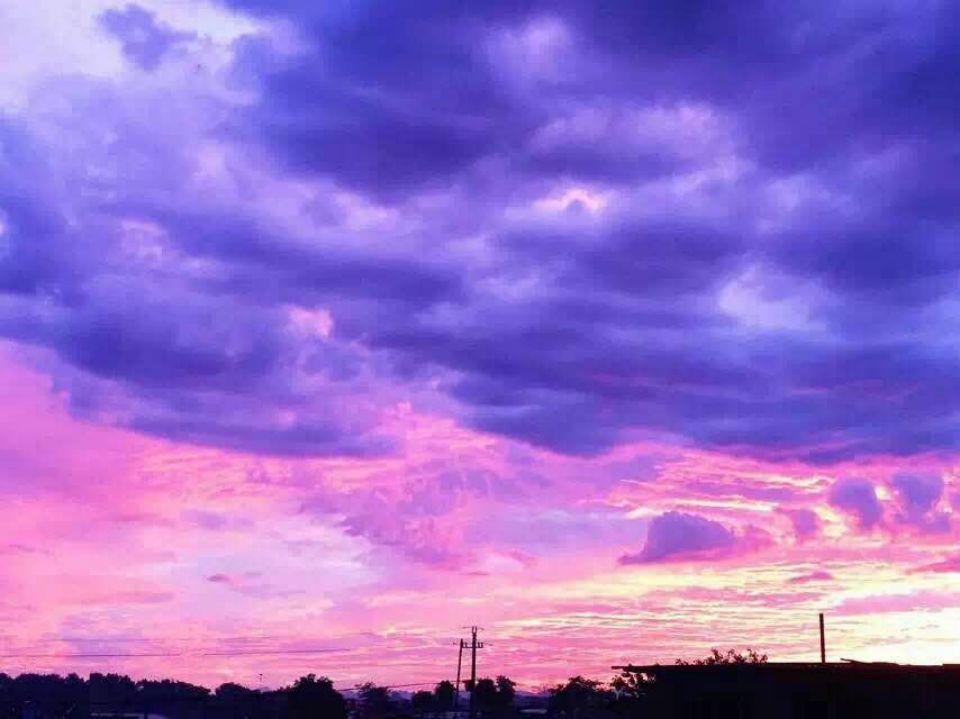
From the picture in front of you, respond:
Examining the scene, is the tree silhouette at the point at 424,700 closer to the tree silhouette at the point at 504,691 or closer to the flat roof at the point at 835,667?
the tree silhouette at the point at 504,691

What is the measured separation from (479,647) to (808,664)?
77.0 meters

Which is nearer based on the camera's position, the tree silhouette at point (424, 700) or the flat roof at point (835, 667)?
the flat roof at point (835, 667)

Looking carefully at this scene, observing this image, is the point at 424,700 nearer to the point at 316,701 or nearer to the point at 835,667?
the point at 316,701

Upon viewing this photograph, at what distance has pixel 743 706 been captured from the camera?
42.9 m

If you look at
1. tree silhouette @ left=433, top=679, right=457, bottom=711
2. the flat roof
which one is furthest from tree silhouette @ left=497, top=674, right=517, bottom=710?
the flat roof

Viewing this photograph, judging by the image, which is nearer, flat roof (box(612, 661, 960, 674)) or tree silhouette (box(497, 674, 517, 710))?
flat roof (box(612, 661, 960, 674))

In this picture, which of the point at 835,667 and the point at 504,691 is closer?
the point at 835,667

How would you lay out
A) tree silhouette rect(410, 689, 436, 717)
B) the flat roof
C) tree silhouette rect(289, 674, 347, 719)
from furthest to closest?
tree silhouette rect(410, 689, 436, 717), tree silhouette rect(289, 674, 347, 719), the flat roof

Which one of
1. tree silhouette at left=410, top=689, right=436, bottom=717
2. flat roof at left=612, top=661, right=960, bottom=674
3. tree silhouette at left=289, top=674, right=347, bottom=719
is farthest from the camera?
tree silhouette at left=410, top=689, right=436, bottom=717

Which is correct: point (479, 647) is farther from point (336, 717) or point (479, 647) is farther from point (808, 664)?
point (808, 664)

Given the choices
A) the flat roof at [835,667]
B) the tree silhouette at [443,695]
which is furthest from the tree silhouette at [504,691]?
the flat roof at [835,667]

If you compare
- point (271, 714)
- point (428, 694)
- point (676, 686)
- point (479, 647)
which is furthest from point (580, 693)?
point (676, 686)

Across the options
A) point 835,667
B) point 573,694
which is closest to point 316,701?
point 573,694

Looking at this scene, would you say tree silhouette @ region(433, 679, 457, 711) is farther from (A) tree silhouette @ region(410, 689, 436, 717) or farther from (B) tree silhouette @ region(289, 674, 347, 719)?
(B) tree silhouette @ region(289, 674, 347, 719)
